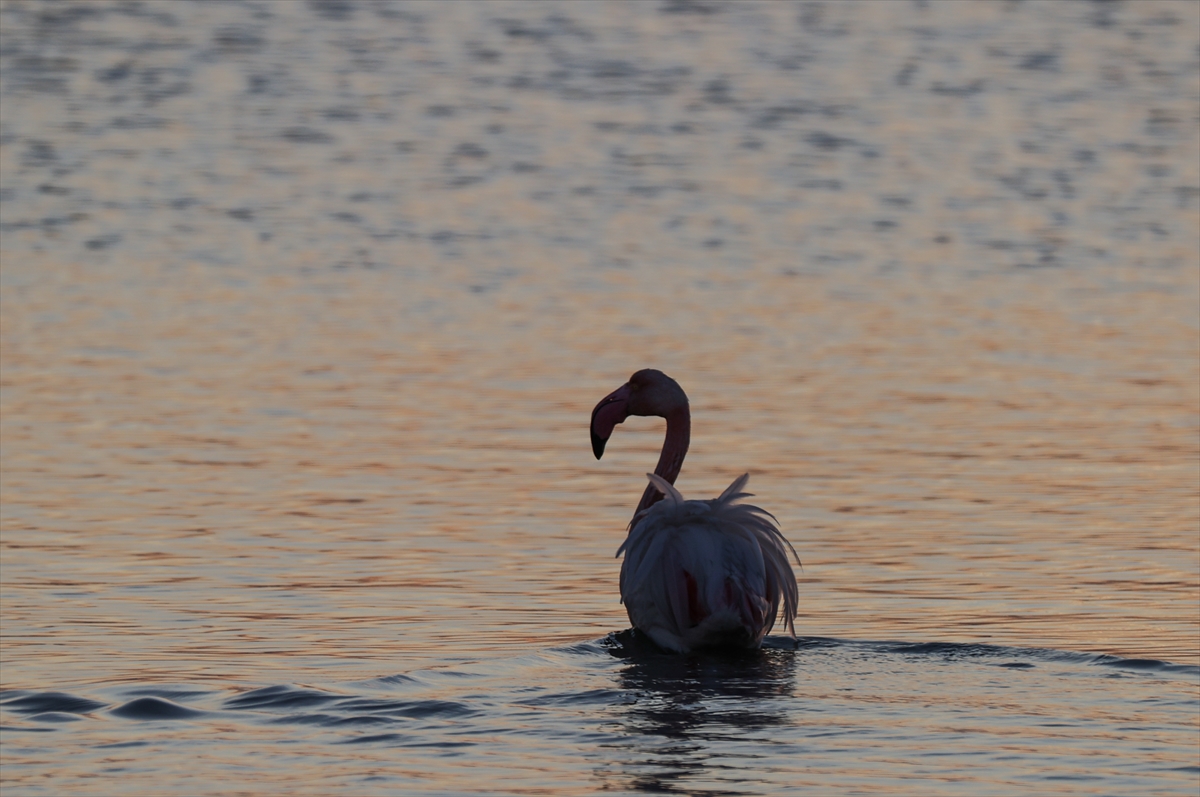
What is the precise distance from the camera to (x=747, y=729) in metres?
7.39

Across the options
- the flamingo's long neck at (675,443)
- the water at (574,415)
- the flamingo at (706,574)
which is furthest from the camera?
the flamingo's long neck at (675,443)

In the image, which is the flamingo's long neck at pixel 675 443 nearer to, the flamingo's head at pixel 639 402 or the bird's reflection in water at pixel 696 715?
the flamingo's head at pixel 639 402

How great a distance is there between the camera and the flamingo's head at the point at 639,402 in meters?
10.4

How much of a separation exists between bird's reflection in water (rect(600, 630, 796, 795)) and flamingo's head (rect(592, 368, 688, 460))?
169 centimetres

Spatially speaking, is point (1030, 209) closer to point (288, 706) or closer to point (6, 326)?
point (6, 326)

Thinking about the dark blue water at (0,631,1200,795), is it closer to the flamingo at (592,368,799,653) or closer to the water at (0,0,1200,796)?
the water at (0,0,1200,796)

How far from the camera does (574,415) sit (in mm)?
12727

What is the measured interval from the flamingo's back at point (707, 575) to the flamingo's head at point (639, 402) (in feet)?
4.66

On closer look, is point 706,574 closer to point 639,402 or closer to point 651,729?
point 651,729

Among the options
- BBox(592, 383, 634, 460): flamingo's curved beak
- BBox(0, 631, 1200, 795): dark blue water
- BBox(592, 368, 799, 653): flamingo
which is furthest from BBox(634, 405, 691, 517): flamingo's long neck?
BBox(0, 631, 1200, 795): dark blue water

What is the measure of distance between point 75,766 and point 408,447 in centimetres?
539

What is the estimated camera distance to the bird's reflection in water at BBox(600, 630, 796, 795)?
22.2 ft

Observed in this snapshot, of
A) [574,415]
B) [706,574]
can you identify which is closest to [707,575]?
[706,574]

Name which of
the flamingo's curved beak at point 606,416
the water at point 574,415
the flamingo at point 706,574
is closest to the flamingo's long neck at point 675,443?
the flamingo's curved beak at point 606,416
